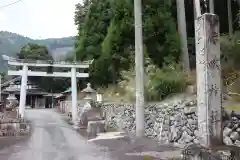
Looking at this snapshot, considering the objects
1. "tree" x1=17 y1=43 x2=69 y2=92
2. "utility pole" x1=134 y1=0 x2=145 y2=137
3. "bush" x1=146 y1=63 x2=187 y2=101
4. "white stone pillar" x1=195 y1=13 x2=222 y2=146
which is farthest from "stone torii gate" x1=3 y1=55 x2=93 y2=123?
"tree" x1=17 y1=43 x2=69 y2=92

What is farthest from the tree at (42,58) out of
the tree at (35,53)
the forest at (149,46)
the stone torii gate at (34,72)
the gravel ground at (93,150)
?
the gravel ground at (93,150)

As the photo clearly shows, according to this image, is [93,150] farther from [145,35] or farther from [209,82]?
[145,35]

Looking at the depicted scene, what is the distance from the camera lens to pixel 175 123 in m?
11.7

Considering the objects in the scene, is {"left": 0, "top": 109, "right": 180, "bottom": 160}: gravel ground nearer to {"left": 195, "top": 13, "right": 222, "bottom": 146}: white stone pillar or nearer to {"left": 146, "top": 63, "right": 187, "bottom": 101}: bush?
{"left": 195, "top": 13, "right": 222, "bottom": 146}: white stone pillar

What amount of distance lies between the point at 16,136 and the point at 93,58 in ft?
38.7

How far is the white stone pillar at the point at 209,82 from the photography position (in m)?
8.70

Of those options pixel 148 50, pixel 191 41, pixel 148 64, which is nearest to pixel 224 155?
pixel 148 64

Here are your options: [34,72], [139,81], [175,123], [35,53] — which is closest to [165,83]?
[139,81]

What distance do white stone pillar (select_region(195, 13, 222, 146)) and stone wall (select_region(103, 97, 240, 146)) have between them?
16.3 inches

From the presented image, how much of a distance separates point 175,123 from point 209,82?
10.6 ft

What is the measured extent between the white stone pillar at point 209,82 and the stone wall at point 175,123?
0.41m

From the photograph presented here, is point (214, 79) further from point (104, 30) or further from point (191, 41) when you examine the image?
point (104, 30)

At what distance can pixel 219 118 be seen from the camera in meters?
8.74

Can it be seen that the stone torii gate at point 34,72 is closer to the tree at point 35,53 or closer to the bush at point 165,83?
the bush at point 165,83
